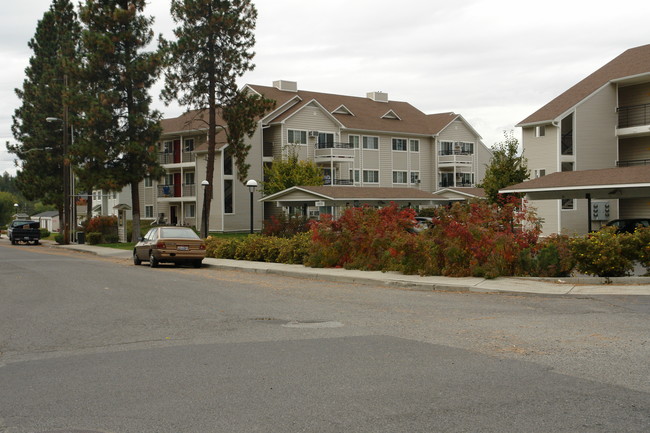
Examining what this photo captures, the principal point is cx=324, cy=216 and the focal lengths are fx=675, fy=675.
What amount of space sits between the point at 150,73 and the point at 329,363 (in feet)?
131

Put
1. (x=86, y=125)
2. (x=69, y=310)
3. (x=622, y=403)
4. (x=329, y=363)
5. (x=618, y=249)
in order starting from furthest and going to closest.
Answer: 1. (x=86, y=125)
2. (x=618, y=249)
3. (x=69, y=310)
4. (x=329, y=363)
5. (x=622, y=403)

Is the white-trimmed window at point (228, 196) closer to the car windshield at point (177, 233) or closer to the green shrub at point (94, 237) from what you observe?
the green shrub at point (94, 237)

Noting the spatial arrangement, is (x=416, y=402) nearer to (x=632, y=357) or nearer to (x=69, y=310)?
(x=632, y=357)

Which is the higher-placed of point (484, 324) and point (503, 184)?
point (503, 184)

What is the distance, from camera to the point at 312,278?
20109 millimetres

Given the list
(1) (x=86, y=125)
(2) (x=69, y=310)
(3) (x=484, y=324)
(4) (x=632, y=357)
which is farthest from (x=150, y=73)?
(4) (x=632, y=357)

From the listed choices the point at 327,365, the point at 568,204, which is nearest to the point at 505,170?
the point at 568,204

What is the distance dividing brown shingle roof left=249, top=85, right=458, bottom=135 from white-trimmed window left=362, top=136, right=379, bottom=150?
1156mm

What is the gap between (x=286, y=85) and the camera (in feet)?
198

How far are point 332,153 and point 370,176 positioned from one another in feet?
20.1

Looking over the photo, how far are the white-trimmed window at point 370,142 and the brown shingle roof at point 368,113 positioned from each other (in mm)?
1156

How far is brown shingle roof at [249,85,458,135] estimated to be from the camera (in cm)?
5838

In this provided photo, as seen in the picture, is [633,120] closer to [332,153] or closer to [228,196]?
[332,153]

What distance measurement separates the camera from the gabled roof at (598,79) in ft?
120
